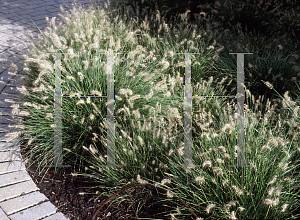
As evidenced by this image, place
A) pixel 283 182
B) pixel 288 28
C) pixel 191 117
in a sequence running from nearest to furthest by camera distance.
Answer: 1. pixel 283 182
2. pixel 191 117
3. pixel 288 28

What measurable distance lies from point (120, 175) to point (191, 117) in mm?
925

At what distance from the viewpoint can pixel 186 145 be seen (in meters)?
2.47

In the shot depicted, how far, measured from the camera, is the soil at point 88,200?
92.0 inches

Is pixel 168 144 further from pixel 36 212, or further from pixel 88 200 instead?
pixel 36 212

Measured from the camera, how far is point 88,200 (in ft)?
8.11

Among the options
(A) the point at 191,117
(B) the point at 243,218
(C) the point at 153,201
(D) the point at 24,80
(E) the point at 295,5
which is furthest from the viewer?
(E) the point at 295,5

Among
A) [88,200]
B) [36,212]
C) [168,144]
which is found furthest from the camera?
[168,144]

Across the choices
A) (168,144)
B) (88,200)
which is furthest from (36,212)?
(168,144)

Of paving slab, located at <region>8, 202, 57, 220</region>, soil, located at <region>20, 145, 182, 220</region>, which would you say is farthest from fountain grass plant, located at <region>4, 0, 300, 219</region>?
paving slab, located at <region>8, 202, 57, 220</region>

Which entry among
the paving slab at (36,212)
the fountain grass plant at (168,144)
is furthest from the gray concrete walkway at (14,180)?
the fountain grass plant at (168,144)

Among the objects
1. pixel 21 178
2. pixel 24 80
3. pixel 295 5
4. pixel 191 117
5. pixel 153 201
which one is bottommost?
pixel 153 201

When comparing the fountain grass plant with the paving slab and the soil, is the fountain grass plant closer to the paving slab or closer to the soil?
the soil

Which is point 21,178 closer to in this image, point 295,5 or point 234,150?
point 234,150

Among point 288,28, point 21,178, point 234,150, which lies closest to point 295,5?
point 288,28
